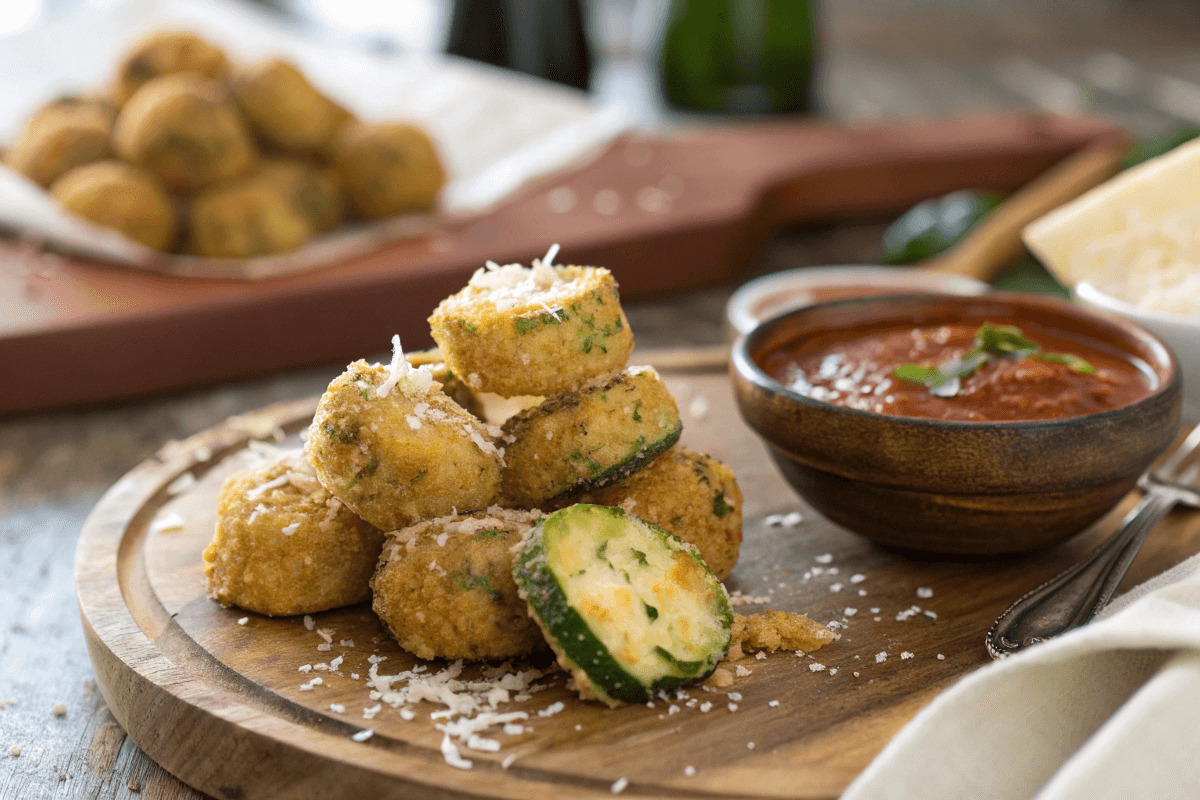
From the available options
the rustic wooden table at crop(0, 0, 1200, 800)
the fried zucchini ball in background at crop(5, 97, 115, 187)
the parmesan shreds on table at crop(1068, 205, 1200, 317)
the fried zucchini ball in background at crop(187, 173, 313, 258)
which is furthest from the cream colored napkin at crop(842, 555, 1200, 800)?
the fried zucchini ball in background at crop(5, 97, 115, 187)

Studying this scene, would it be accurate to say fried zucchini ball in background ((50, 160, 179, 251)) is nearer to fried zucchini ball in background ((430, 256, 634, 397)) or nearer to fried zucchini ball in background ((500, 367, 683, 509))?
fried zucchini ball in background ((430, 256, 634, 397))

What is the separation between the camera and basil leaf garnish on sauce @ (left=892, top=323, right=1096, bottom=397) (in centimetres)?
204

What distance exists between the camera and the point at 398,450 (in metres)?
1.69

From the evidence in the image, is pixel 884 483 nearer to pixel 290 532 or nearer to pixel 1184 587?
pixel 1184 587

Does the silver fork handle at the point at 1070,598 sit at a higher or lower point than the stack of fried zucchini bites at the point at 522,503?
lower

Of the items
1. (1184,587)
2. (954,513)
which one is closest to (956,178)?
(954,513)

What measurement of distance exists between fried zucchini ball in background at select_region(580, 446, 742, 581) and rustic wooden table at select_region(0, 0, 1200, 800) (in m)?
0.78

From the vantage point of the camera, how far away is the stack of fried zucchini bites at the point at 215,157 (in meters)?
3.66

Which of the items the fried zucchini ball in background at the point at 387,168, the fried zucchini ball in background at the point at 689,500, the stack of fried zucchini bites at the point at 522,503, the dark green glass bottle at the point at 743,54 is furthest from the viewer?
the dark green glass bottle at the point at 743,54

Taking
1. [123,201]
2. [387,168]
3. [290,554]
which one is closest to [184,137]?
[123,201]

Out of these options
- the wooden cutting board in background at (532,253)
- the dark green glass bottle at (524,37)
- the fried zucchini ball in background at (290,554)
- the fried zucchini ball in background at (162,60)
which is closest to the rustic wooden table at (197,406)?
the wooden cutting board in background at (532,253)

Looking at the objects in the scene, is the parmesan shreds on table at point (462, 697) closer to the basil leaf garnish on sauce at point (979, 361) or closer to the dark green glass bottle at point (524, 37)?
the basil leaf garnish on sauce at point (979, 361)

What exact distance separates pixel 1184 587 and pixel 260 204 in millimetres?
2978

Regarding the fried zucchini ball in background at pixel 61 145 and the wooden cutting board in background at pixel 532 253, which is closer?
the wooden cutting board in background at pixel 532 253
